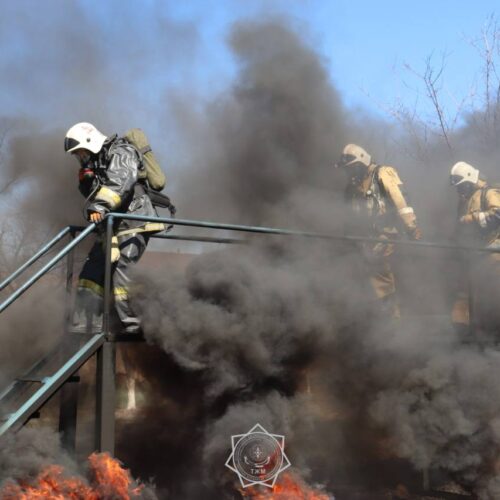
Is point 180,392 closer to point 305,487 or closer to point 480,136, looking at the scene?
point 305,487

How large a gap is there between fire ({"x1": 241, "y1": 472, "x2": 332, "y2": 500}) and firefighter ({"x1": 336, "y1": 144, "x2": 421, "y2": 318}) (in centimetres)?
170

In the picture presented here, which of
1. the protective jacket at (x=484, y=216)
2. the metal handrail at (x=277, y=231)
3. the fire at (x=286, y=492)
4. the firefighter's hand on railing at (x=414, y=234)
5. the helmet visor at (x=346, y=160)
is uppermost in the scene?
the helmet visor at (x=346, y=160)

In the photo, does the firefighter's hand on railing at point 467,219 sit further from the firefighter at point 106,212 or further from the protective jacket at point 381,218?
the firefighter at point 106,212

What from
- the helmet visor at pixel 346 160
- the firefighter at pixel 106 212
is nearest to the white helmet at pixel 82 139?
the firefighter at pixel 106 212

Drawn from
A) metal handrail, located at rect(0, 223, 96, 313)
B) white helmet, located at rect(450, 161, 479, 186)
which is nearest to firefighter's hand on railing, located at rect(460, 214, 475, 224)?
white helmet, located at rect(450, 161, 479, 186)

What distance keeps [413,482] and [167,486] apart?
2574 millimetres

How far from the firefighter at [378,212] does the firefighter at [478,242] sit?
23.2 inches

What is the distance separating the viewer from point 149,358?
5.50 meters

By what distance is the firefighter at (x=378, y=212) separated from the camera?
20.4ft

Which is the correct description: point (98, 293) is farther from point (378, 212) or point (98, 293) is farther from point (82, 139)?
point (378, 212)

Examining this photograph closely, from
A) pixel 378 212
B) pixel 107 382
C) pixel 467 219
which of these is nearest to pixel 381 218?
pixel 378 212

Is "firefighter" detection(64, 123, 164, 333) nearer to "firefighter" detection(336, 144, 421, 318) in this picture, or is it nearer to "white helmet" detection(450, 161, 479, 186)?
"firefighter" detection(336, 144, 421, 318)

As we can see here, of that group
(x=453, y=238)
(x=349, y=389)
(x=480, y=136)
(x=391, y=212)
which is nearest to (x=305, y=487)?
(x=349, y=389)

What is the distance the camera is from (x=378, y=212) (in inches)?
262
